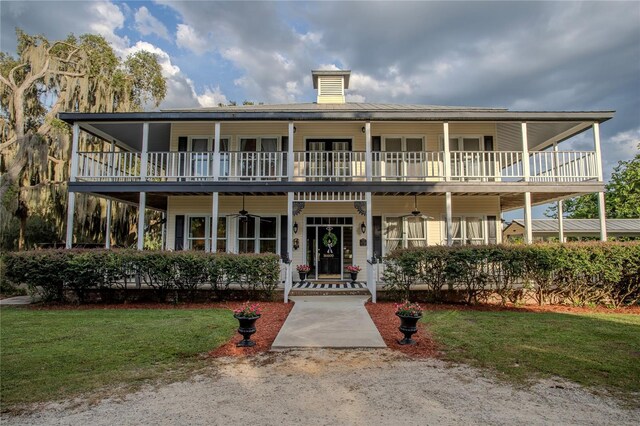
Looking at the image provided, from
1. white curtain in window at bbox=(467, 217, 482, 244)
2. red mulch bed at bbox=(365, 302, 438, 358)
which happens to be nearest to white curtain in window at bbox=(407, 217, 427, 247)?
white curtain in window at bbox=(467, 217, 482, 244)

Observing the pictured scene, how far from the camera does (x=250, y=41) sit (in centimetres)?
1447

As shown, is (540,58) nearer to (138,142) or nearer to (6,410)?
(138,142)

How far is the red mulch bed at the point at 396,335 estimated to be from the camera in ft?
18.7

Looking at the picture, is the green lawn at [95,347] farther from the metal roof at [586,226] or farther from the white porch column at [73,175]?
the metal roof at [586,226]

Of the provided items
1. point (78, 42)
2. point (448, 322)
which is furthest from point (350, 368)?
point (78, 42)

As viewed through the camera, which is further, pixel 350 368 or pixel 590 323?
pixel 590 323

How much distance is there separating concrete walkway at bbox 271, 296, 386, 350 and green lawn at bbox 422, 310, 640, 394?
132cm

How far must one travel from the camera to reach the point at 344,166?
12125 millimetres

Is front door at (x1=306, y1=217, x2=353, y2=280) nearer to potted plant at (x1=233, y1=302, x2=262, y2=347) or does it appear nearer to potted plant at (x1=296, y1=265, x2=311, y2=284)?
potted plant at (x1=296, y1=265, x2=311, y2=284)

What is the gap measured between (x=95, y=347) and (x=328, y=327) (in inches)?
157

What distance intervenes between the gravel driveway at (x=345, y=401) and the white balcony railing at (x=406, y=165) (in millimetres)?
8410

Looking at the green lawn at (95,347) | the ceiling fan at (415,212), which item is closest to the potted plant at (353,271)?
the ceiling fan at (415,212)

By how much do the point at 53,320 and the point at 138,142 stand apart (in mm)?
9067

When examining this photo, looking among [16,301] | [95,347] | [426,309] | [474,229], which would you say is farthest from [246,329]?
[474,229]
